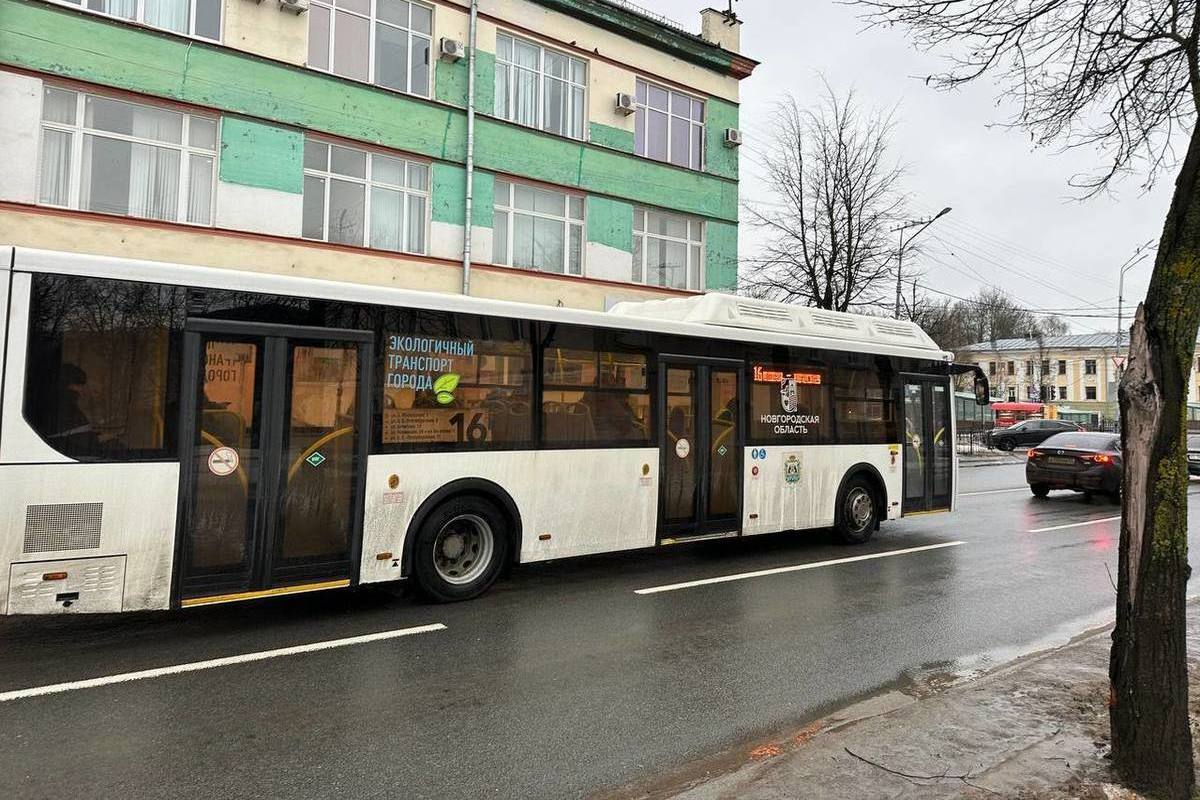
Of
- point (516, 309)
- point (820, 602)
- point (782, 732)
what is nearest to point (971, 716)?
point (782, 732)

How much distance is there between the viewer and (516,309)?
293 inches

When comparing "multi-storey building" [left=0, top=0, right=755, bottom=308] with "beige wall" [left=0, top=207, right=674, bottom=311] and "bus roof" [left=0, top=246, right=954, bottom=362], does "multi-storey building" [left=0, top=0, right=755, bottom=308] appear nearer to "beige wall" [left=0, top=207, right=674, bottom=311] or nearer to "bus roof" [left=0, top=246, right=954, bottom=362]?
"beige wall" [left=0, top=207, right=674, bottom=311]

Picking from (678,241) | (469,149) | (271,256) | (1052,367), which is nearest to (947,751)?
(271,256)

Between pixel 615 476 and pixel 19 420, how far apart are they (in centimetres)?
506

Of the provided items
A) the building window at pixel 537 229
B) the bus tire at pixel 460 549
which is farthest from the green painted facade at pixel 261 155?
the bus tire at pixel 460 549

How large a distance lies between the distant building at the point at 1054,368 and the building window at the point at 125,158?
87.8m

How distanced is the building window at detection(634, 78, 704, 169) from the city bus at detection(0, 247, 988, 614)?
10866mm

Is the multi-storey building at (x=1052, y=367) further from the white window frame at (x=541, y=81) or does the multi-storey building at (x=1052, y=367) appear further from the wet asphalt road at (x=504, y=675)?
the wet asphalt road at (x=504, y=675)

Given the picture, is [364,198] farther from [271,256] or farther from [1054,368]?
[1054,368]

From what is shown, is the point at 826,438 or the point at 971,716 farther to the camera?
the point at 826,438

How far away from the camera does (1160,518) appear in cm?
347

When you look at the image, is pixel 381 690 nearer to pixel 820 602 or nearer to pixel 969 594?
pixel 820 602

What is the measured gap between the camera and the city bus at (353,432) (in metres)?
5.39

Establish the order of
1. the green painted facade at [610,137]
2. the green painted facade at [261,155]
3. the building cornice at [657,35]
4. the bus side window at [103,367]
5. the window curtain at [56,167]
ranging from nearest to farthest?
the bus side window at [103,367], the window curtain at [56,167], the green painted facade at [261,155], the building cornice at [657,35], the green painted facade at [610,137]
